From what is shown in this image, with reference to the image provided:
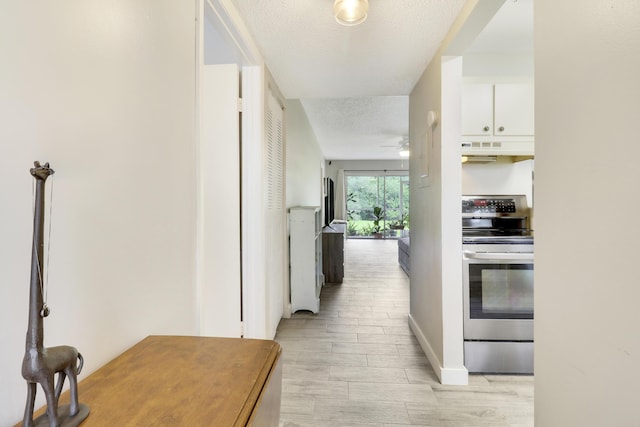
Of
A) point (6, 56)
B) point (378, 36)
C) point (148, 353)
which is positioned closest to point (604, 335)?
point (148, 353)

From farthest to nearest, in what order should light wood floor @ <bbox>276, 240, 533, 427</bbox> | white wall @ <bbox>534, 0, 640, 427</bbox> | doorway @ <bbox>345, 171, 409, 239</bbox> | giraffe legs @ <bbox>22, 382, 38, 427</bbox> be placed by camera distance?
1. doorway @ <bbox>345, 171, 409, 239</bbox>
2. light wood floor @ <bbox>276, 240, 533, 427</bbox>
3. white wall @ <bbox>534, 0, 640, 427</bbox>
4. giraffe legs @ <bbox>22, 382, 38, 427</bbox>

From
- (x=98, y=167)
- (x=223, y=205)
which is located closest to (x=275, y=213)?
(x=223, y=205)

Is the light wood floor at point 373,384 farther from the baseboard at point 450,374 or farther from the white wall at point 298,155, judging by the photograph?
the white wall at point 298,155

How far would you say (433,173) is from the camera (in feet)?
7.26

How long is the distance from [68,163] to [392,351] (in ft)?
8.21

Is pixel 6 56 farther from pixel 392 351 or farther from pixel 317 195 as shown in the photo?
pixel 317 195

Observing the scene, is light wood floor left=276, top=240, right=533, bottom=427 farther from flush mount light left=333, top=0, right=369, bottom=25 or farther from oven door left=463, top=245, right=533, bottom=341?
flush mount light left=333, top=0, right=369, bottom=25

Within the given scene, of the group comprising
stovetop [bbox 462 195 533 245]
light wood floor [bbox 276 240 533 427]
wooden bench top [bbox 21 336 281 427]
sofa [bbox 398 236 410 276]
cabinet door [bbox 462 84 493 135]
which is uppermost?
cabinet door [bbox 462 84 493 135]

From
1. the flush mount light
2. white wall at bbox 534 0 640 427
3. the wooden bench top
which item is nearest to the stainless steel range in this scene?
white wall at bbox 534 0 640 427

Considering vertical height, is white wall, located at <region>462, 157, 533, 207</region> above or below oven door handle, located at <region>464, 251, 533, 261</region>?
above

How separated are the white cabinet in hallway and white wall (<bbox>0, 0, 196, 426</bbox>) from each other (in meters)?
2.17

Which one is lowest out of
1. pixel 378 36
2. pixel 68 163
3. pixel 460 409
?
pixel 460 409

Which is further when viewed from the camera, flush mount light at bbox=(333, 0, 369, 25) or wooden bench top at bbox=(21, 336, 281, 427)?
flush mount light at bbox=(333, 0, 369, 25)

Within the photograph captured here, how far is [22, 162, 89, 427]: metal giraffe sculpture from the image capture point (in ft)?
1.57
